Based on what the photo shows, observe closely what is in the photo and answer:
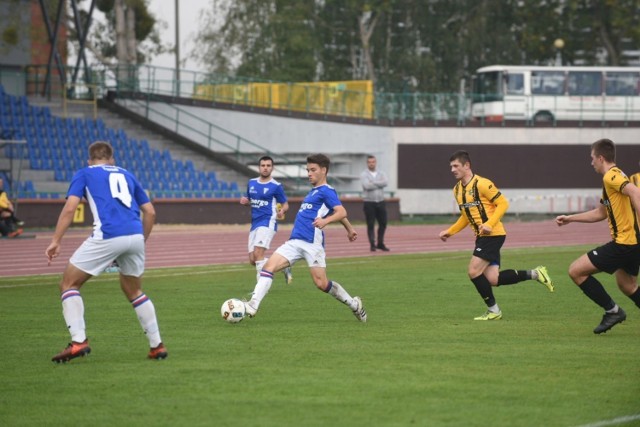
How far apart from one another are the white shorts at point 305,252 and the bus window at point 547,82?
4380 cm

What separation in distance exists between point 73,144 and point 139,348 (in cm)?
3091

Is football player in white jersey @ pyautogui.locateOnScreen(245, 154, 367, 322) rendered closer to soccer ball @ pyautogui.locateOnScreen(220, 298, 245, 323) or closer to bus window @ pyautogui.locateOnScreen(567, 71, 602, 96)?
soccer ball @ pyautogui.locateOnScreen(220, 298, 245, 323)

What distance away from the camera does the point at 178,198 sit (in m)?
40.4

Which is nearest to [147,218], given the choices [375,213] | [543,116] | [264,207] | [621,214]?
[621,214]

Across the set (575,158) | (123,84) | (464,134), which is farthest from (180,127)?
(575,158)

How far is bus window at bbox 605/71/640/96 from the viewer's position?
5731 centimetres

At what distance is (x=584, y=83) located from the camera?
57.1 m

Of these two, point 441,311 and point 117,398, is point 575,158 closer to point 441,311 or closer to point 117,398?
point 441,311

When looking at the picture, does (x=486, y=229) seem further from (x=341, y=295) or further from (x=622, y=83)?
(x=622, y=83)

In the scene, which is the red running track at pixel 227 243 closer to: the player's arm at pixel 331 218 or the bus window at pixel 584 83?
the player's arm at pixel 331 218

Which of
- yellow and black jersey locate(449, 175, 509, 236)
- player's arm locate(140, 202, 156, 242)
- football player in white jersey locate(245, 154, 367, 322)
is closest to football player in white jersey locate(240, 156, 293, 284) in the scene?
football player in white jersey locate(245, 154, 367, 322)

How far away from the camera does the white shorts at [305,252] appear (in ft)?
46.4

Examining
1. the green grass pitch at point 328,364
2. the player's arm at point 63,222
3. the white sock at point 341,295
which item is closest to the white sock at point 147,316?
the green grass pitch at point 328,364

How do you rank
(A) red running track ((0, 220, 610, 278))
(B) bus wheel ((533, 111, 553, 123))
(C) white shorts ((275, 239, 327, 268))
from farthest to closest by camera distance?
(B) bus wheel ((533, 111, 553, 123)), (A) red running track ((0, 220, 610, 278)), (C) white shorts ((275, 239, 327, 268))
